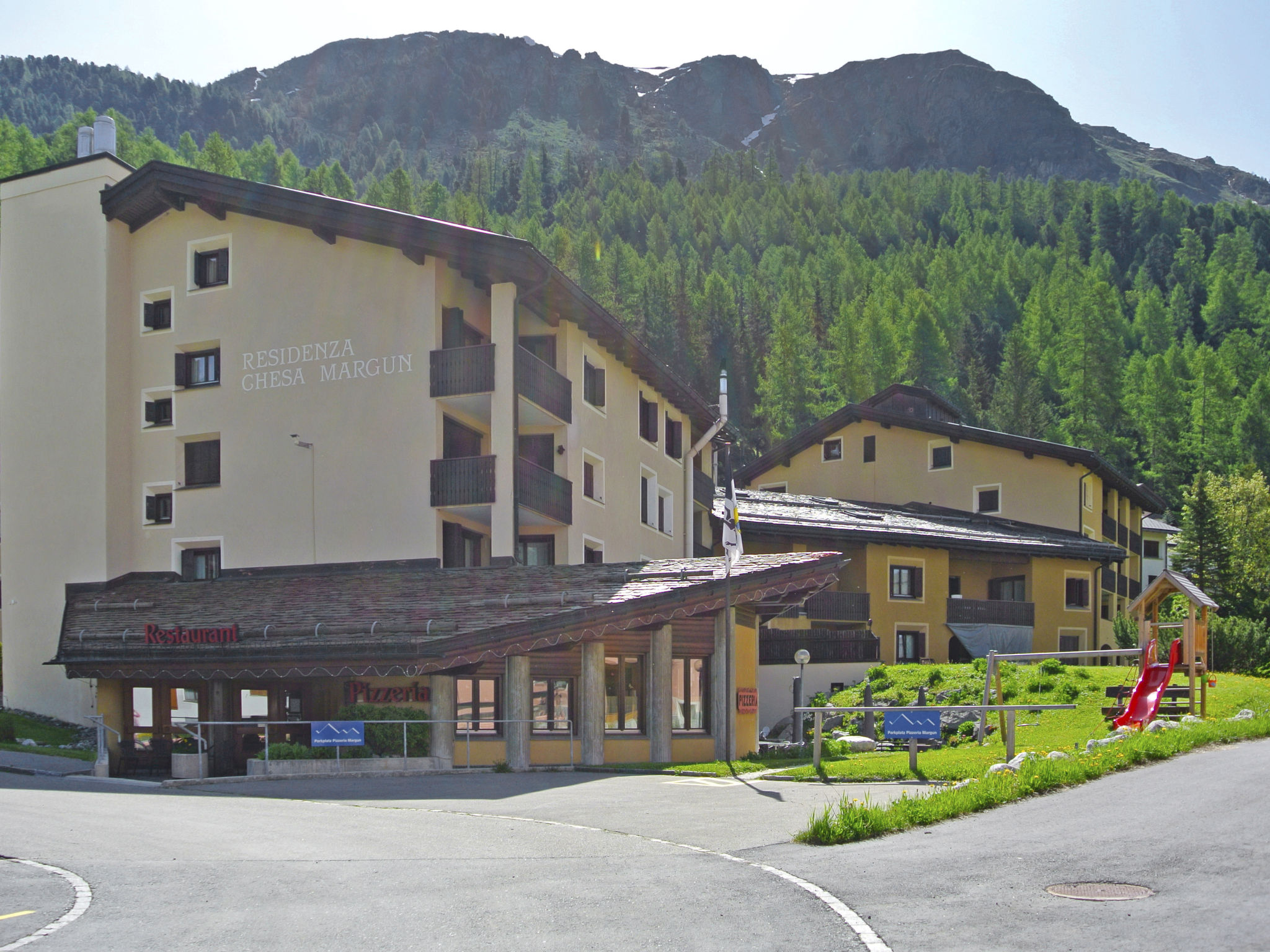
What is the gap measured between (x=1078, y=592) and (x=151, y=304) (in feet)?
118

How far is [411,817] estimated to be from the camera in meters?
16.3

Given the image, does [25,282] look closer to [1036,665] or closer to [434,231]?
[434,231]

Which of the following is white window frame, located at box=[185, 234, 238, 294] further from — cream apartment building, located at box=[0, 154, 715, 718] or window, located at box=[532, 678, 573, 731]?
window, located at box=[532, 678, 573, 731]

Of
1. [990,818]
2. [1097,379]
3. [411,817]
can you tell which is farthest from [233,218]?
[1097,379]

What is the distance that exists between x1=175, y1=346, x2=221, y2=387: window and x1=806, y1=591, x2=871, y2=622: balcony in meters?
20.6

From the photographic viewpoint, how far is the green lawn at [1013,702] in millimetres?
19578

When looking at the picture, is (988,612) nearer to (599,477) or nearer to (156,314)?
(599,477)

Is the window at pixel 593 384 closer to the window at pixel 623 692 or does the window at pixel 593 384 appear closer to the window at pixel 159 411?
the window at pixel 623 692

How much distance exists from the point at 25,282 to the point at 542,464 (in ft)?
50.8

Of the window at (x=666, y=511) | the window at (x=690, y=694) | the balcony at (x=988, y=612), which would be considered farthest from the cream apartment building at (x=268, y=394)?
the balcony at (x=988, y=612)

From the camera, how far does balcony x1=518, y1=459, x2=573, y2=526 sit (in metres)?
32.1

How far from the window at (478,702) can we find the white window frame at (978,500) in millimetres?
35330

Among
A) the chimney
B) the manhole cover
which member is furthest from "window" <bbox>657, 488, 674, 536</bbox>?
the manhole cover

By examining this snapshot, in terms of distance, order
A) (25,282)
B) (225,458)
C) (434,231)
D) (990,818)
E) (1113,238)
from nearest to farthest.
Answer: (990,818) < (434,231) < (225,458) < (25,282) < (1113,238)
